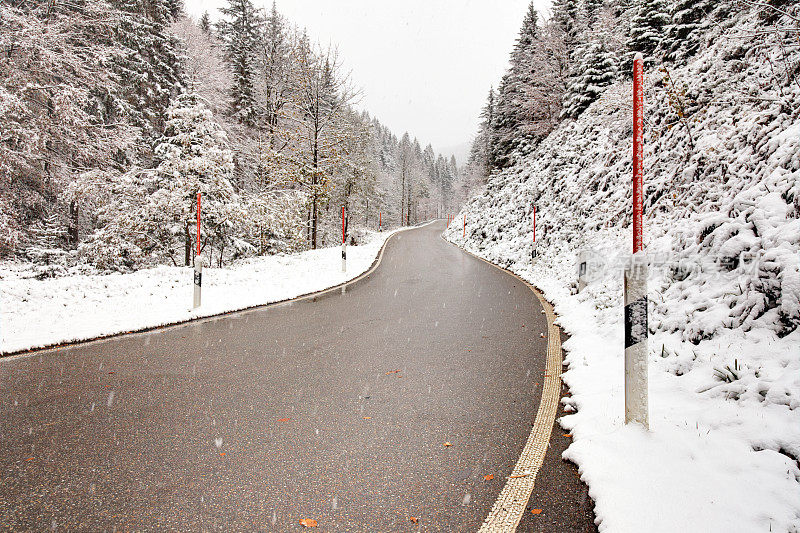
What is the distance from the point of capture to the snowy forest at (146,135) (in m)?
11.5

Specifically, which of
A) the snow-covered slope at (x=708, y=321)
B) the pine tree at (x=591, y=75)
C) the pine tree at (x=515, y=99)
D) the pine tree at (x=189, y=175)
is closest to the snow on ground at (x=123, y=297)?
the pine tree at (x=189, y=175)

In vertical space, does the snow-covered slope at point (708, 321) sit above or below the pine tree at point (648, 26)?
below

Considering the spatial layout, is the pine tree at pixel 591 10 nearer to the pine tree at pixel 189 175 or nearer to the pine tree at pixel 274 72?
the pine tree at pixel 274 72

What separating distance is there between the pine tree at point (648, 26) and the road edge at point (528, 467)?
17.7 m

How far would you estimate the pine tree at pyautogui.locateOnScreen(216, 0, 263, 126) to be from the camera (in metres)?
23.1

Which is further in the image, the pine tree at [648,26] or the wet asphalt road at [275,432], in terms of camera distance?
the pine tree at [648,26]

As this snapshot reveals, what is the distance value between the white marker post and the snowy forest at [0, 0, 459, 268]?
1363cm

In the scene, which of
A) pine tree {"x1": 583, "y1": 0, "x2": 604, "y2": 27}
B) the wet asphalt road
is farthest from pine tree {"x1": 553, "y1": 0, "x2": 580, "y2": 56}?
the wet asphalt road

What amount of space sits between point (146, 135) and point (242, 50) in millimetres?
9508

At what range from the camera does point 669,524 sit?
83.7 inches

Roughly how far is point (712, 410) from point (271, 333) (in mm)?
5716

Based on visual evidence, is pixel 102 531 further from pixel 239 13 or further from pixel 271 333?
pixel 239 13

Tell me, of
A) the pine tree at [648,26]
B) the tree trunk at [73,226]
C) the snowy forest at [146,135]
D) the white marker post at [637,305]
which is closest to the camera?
the white marker post at [637,305]

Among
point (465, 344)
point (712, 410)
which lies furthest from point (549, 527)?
point (465, 344)
